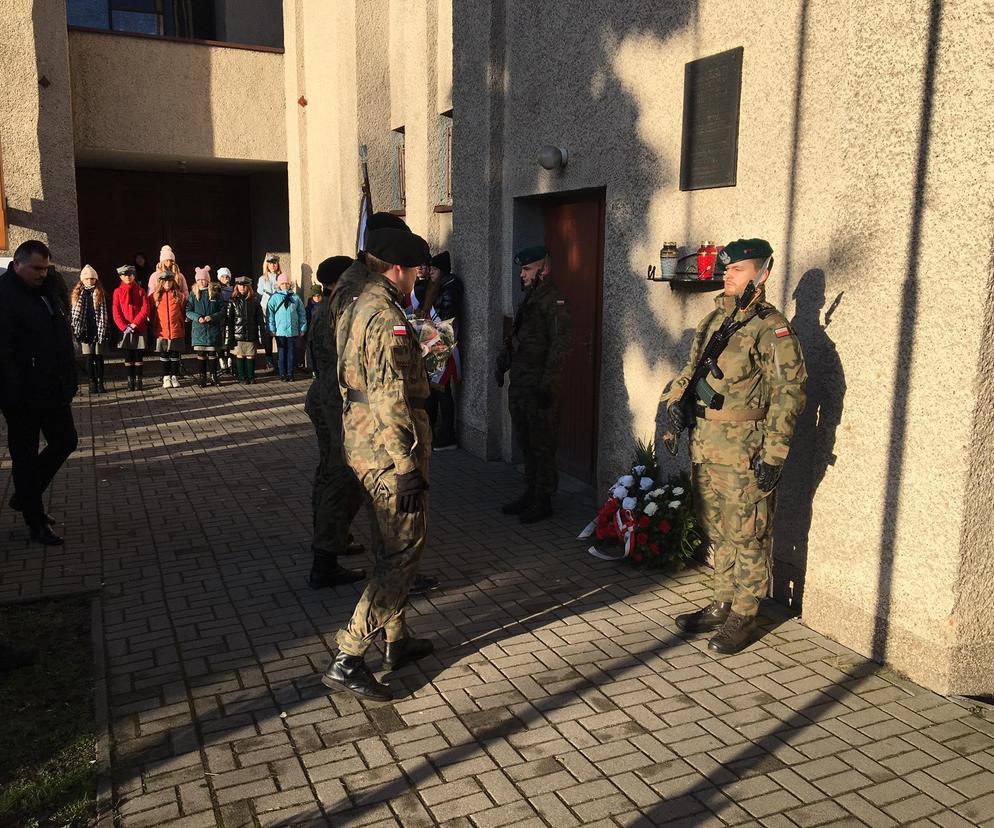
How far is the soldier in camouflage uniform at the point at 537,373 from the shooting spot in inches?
266

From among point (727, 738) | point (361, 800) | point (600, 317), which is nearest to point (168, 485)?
point (600, 317)

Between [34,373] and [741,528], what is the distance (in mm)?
4914

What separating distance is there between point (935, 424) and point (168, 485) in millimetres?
6542

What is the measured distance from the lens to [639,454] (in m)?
6.52

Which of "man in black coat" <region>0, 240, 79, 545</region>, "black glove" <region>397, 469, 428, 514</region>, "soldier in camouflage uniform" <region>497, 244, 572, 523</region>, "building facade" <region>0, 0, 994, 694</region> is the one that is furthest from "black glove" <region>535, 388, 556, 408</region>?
"man in black coat" <region>0, 240, 79, 545</region>

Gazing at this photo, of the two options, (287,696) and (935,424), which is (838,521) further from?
(287,696)

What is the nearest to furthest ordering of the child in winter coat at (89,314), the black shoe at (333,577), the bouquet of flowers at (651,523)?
1. the black shoe at (333,577)
2. the bouquet of flowers at (651,523)
3. the child in winter coat at (89,314)

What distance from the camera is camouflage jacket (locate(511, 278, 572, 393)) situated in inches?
264

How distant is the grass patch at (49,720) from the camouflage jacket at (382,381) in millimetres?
1747

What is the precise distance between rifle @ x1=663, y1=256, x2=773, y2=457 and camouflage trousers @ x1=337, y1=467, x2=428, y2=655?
5.36 feet

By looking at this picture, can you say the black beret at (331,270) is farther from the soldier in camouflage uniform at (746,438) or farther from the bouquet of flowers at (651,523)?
the soldier in camouflage uniform at (746,438)

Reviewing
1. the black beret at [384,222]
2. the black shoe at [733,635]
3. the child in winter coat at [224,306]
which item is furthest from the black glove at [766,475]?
the child in winter coat at [224,306]

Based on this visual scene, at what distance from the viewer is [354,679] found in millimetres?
4234

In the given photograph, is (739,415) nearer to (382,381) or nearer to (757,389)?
(757,389)
